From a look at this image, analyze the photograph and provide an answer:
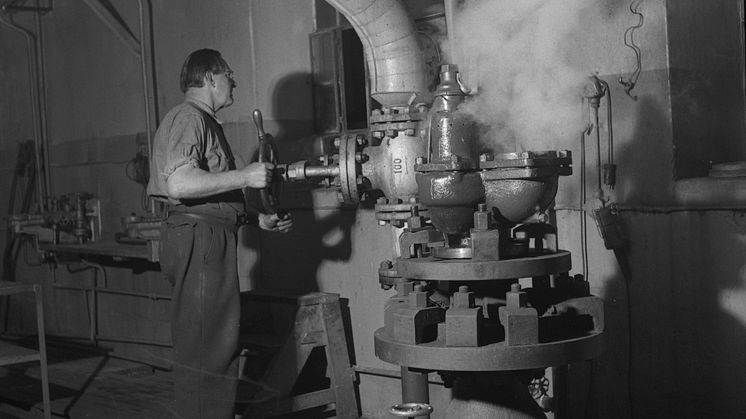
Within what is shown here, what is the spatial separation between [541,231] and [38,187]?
5220 millimetres

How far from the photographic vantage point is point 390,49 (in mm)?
3035

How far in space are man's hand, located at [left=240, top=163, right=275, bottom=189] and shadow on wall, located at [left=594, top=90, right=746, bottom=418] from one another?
1.16 metres

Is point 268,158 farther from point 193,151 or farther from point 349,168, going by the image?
point 349,168

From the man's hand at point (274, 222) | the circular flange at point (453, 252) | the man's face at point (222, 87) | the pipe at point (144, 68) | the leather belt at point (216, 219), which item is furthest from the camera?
the pipe at point (144, 68)

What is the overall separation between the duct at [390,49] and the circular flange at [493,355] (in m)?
1.30

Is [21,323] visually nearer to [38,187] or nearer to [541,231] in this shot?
[38,187]

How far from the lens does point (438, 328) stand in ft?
6.43

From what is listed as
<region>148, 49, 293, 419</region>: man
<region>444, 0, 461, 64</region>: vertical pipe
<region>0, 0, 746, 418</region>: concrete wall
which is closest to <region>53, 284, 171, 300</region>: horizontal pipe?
<region>0, 0, 746, 418</region>: concrete wall

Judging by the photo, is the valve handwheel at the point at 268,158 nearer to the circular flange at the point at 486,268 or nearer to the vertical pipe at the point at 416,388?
the vertical pipe at the point at 416,388

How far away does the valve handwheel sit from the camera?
3.00 m

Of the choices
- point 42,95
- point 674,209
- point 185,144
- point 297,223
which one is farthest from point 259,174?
point 42,95

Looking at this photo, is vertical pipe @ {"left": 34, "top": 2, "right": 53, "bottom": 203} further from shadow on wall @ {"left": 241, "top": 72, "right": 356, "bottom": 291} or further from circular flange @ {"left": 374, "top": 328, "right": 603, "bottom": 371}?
circular flange @ {"left": 374, "top": 328, "right": 603, "bottom": 371}

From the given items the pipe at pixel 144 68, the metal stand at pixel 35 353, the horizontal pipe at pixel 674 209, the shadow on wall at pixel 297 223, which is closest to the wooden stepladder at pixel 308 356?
the shadow on wall at pixel 297 223

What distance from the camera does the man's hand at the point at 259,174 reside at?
2.96m
